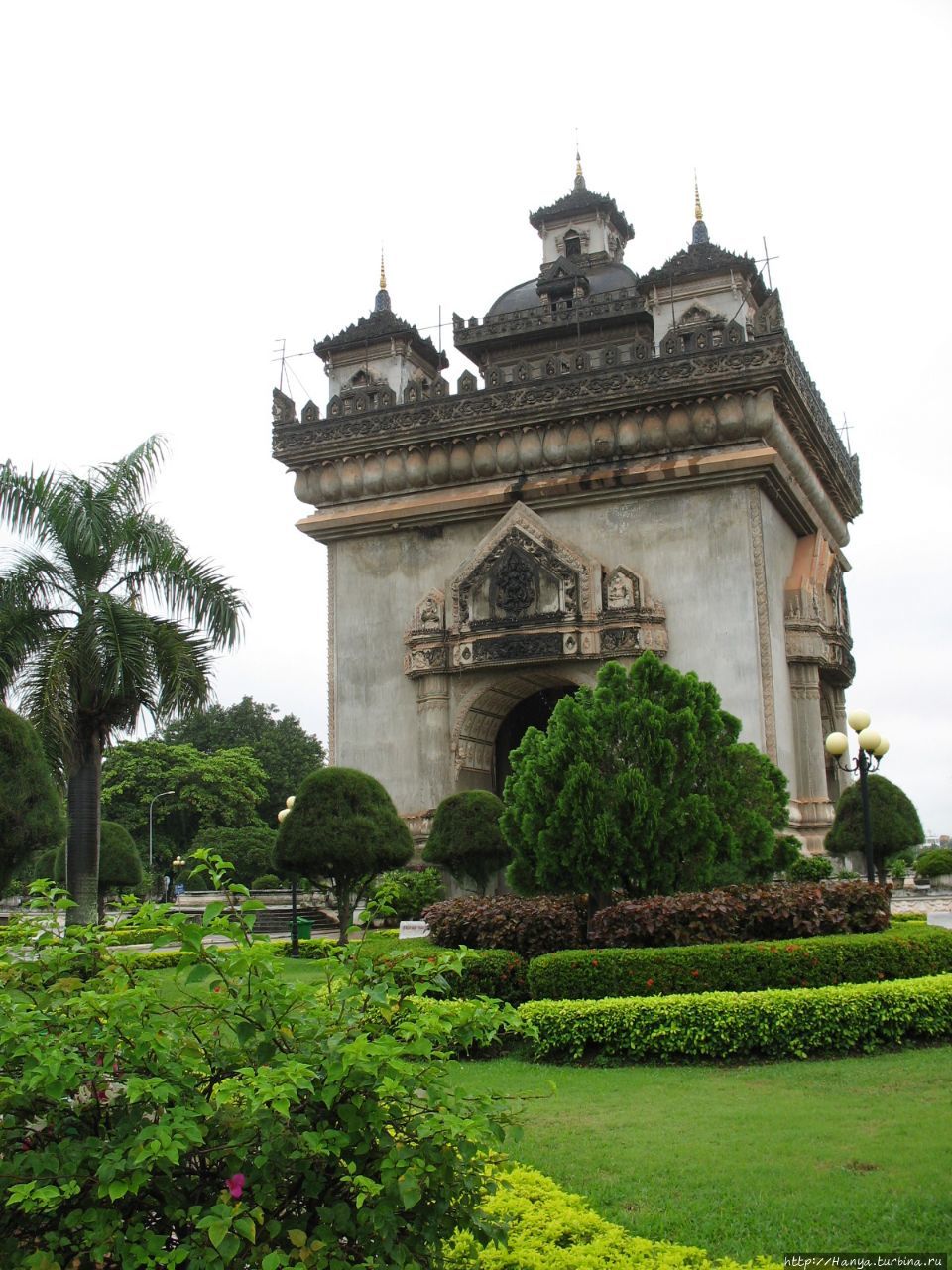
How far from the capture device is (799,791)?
916 inches

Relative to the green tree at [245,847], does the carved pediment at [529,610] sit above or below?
above

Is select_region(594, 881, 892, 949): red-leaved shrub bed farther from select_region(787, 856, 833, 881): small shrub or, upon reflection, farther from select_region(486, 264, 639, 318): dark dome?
select_region(486, 264, 639, 318): dark dome

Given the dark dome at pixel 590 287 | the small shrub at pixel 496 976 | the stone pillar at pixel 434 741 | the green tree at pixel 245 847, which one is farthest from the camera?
the green tree at pixel 245 847

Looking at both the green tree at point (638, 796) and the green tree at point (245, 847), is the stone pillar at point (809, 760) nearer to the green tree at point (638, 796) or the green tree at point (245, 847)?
the green tree at point (638, 796)

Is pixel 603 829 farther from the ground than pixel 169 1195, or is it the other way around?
pixel 603 829

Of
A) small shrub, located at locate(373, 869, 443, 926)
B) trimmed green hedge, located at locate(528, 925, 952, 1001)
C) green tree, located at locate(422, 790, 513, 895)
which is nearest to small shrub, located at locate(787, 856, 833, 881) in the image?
green tree, located at locate(422, 790, 513, 895)

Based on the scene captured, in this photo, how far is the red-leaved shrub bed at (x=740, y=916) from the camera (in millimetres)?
11484

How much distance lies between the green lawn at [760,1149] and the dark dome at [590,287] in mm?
22737

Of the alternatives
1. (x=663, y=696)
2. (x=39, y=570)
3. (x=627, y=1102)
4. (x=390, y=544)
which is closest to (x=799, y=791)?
(x=390, y=544)

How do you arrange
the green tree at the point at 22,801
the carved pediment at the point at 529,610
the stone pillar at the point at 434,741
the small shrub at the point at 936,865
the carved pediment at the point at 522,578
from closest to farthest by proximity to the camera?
the green tree at the point at 22,801 < the carved pediment at the point at 529,610 < the carved pediment at the point at 522,578 < the stone pillar at the point at 434,741 < the small shrub at the point at 936,865

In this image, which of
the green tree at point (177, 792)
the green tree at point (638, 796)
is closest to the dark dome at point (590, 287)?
the green tree at point (638, 796)

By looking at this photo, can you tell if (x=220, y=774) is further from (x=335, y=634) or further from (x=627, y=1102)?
(x=627, y=1102)

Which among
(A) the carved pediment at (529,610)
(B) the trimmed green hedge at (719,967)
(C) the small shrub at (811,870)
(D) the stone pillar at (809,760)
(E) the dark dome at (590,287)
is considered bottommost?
(B) the trimmed green hedge at (719,967)

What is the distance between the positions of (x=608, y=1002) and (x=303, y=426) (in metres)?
18.1
